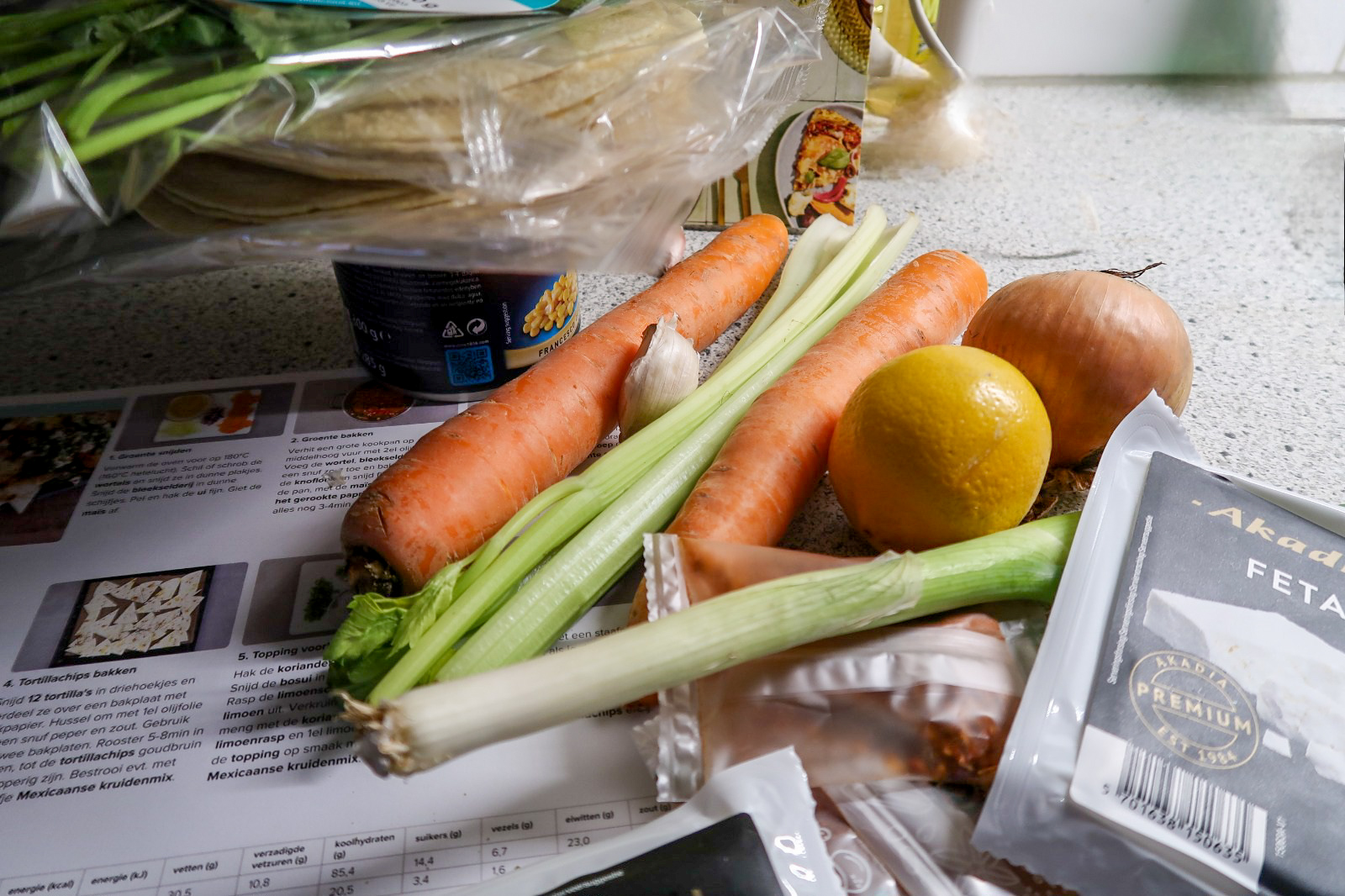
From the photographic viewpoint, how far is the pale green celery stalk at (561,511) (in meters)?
0.47

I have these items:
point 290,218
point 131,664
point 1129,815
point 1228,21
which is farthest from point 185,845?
point 1228,21

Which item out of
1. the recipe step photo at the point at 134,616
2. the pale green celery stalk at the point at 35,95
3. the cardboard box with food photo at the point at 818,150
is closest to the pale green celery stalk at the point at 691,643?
the recipe step photo at the point at 134,616

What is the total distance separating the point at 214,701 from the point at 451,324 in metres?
0.31

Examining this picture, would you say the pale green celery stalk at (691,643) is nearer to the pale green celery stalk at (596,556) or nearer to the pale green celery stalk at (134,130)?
the pale green celery stalk at (596,556)

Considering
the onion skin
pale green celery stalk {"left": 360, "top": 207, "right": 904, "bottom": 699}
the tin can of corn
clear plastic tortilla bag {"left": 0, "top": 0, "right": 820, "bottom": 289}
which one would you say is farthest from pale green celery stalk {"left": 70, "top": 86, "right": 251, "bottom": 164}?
the onion skin

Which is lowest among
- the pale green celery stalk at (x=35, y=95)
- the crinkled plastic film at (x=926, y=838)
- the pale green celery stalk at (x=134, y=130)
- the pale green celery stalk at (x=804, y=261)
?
the crinkled plastic film at (x=926, y=838)

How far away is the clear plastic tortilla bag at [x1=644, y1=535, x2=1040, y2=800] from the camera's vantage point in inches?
17.7

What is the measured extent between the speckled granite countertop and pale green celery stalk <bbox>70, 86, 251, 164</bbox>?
0.32 metres

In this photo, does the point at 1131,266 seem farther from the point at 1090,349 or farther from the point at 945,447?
the point at 945,447

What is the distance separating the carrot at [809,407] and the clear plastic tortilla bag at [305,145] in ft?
0.49

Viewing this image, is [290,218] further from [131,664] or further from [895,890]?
[895,890]

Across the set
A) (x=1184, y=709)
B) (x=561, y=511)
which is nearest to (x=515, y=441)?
(x=561, y=511)

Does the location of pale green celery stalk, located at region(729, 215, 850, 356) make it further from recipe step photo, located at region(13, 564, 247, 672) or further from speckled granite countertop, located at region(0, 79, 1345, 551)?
recipe step photo, located at region(13, 564, 247, 672)

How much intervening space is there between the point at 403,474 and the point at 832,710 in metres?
0.31
